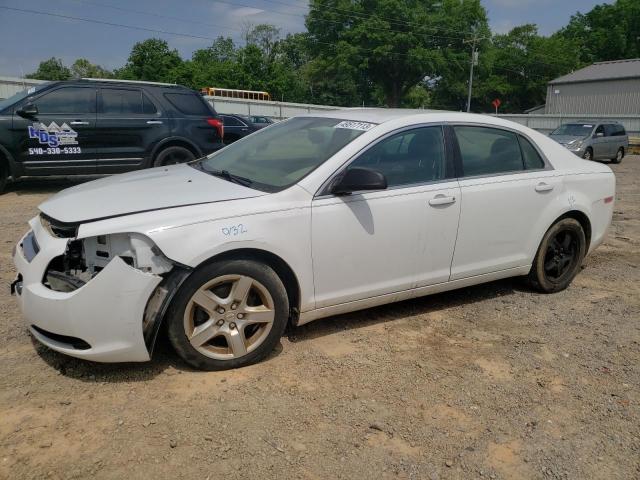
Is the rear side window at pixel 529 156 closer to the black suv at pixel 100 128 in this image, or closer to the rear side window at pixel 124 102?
the black suv at pixel 100 128

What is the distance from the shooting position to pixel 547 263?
4.74m

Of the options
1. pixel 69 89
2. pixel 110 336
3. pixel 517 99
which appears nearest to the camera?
pixel 110 336

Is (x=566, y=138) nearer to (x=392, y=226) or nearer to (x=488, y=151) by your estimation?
(x=488, y=151)

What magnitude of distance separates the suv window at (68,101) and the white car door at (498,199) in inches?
269

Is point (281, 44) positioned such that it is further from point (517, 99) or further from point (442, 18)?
point (517, 99)

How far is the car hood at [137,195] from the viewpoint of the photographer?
3059mm

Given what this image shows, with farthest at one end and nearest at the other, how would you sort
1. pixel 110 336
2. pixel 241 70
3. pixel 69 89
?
pixel 241 70 < pixel 69 89 < pixel 110 336

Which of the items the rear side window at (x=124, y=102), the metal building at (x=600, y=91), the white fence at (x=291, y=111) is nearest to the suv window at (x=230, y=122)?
the rear side window at (x=124, y=102)

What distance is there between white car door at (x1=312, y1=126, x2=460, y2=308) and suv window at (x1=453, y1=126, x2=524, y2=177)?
→ 0.20 m

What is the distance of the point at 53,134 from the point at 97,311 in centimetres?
672

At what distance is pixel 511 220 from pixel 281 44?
82519 mm

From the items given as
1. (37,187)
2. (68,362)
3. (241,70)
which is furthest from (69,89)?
(241,70)

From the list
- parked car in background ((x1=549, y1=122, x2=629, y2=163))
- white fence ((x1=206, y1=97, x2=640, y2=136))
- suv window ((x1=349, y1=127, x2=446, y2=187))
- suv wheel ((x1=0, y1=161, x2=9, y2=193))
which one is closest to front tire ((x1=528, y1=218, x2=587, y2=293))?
suv window ((x1=349, y1=127, x2=446, y2=187))

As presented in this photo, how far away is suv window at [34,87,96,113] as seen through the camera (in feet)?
28.1
